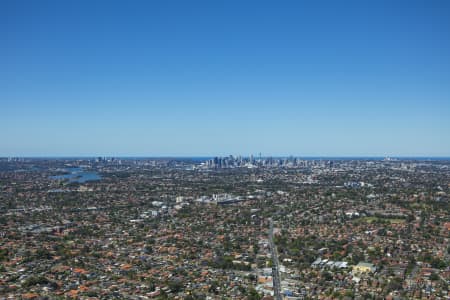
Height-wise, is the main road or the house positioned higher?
the house

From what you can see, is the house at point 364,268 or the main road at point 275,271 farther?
the house at point 364,268

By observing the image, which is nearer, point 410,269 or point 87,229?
point 410,269

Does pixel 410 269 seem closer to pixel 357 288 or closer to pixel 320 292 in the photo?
pixel 357 288

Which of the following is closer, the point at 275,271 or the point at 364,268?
the point at 275,271

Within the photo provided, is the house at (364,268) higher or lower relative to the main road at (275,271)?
higher

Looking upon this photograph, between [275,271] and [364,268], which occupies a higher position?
[364,268]

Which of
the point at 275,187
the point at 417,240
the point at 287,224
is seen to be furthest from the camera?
the point at 275,187

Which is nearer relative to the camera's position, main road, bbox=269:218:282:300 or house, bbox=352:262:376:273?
main road, bbox=269:218:282:300

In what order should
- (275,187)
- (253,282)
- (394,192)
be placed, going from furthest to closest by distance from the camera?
(275,187) < (394,192) < (253,282)

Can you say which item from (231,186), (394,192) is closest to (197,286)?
(394,192)
